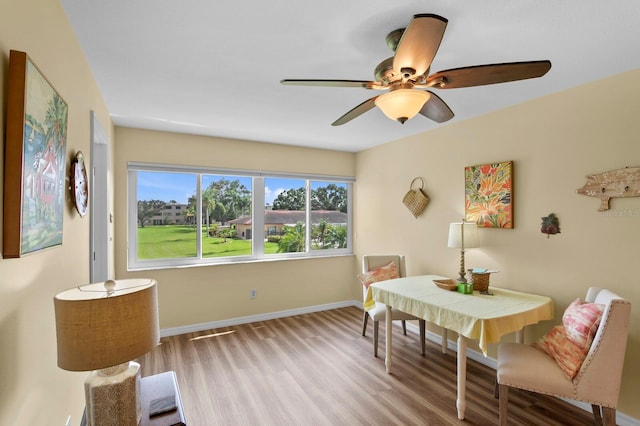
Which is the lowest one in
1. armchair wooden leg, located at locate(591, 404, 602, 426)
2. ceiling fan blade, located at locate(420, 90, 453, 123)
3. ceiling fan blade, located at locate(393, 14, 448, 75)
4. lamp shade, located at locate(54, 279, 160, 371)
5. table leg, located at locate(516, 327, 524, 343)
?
armchair wooden leg, located at locate(591, 404, 602, 426)

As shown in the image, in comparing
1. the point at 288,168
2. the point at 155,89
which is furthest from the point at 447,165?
the point at 155,89

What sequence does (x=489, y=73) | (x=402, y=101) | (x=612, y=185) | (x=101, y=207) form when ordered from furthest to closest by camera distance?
(x=101, y=207) → (x=612, y=185) → (x=402, y=101) → (x=489, y=73)

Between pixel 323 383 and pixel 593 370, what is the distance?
1874 millimetres

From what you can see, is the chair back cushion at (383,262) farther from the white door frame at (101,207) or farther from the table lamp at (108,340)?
the table lamp at (108,340)

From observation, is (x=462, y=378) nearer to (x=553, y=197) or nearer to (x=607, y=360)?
(x=607, y=360)

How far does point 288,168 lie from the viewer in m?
4.53

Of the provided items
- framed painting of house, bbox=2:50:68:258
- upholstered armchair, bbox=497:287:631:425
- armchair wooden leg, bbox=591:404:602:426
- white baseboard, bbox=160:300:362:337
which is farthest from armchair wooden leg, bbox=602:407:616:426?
white baseboard, bbox=160:300:362:337

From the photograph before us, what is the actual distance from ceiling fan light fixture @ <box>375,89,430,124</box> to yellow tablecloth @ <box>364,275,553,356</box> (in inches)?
56.2

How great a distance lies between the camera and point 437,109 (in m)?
2.02

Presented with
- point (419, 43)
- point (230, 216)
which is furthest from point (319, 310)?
point (419, 43)

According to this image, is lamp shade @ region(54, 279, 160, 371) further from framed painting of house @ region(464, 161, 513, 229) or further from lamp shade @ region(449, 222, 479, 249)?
framed painting of house @ region(464, 161, 513, 229)

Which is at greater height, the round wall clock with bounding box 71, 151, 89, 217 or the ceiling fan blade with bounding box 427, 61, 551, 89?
the ceiling fan blade with bounding box 427, 61, 551, 89

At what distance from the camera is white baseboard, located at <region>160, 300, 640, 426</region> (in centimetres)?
238

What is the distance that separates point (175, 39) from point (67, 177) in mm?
947
